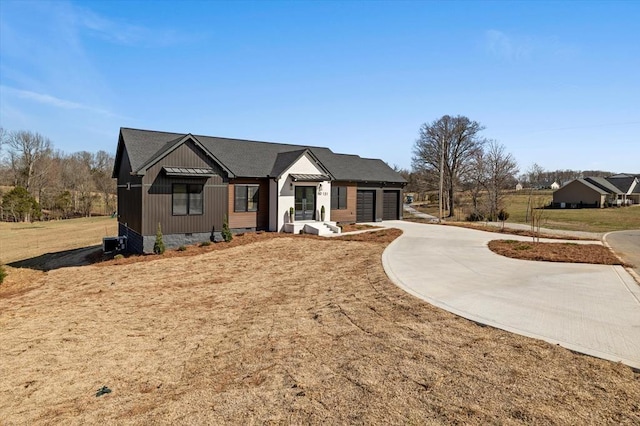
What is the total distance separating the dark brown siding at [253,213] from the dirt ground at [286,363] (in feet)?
30.2

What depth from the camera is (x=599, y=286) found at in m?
9.31

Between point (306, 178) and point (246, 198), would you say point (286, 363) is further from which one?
point (306, 178)

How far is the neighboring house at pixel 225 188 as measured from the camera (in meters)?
17.4

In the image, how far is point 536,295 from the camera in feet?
28.0

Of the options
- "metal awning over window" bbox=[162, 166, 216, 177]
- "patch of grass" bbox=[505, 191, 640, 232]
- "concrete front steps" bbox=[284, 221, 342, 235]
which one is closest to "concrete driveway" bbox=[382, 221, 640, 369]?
"concrete front steps" bbox=[284, 221, 342, 235]

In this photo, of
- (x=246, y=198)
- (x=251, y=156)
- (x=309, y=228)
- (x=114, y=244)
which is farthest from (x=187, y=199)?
(x=309, y=228)

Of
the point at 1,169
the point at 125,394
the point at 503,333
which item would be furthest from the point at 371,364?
the point at 1,169

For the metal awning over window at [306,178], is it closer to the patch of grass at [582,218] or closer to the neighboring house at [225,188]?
the neighboring house at [225,188]

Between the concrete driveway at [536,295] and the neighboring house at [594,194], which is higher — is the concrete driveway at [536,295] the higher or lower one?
the lower one

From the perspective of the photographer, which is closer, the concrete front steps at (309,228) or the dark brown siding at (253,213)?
the dark brown siding at (253,213)

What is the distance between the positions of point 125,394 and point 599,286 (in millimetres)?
10772

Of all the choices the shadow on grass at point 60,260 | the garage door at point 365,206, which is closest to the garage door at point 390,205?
the garage door at point 365,206

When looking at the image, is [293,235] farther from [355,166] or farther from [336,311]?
[336,311]

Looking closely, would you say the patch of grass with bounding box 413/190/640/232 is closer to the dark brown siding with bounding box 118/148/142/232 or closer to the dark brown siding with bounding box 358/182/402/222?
the dark brown siding with bounding box 358/182/402/222
